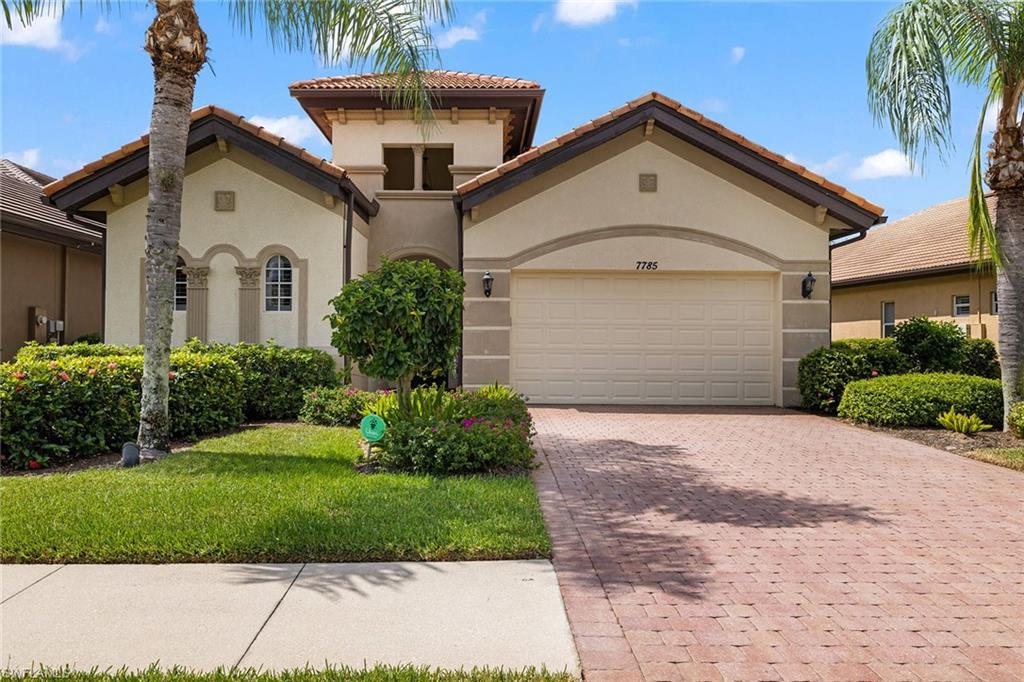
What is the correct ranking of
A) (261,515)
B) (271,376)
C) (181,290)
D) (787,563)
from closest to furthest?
(787,563), (261,515), (271,376), (181,290)

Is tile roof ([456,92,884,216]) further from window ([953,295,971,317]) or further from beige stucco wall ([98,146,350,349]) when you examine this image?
window ([953,295,971,317])

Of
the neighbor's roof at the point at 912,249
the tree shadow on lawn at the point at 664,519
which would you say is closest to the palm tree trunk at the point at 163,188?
the tree shadow on lawn at the point at 664,519

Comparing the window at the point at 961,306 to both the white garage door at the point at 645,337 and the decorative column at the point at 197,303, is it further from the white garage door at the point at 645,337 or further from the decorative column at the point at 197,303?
the decorative column at the point at 197,303

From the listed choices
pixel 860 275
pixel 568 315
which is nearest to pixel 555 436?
pixel 568 315

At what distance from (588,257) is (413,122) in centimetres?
534

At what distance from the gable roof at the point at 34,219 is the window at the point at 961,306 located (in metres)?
21.2

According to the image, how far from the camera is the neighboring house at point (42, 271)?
15.0 meters

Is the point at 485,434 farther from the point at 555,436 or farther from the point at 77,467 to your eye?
the point at 77,467

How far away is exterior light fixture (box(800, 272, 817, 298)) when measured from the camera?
13523 millimetres

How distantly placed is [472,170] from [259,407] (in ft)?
24.4

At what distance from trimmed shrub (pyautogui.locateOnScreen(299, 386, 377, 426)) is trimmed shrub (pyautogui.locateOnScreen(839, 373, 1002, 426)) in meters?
8.36

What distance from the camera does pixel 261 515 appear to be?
Result: 5414 millimetres

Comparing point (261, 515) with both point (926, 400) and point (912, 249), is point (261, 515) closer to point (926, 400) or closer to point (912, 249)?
point (926, 400)

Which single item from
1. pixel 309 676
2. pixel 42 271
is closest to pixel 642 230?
pixel 309 676
